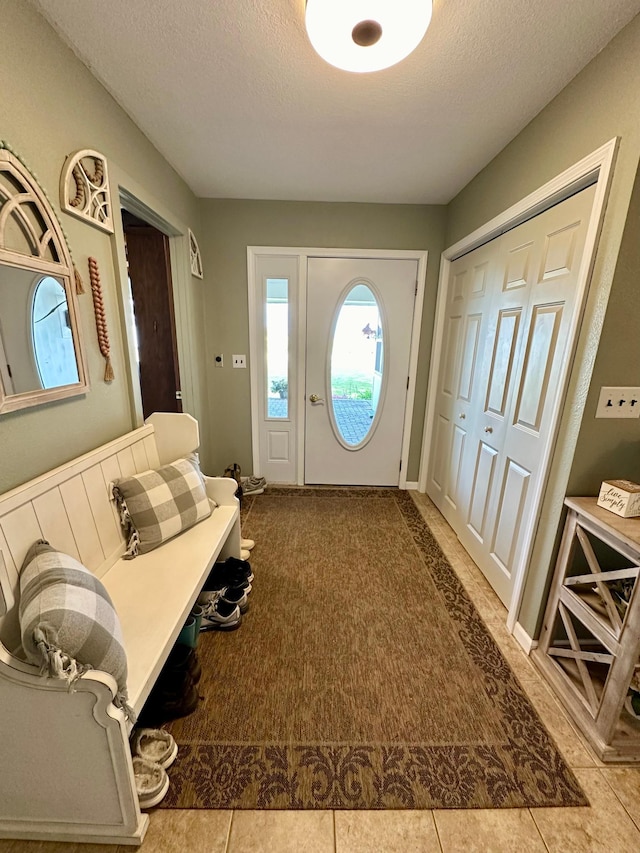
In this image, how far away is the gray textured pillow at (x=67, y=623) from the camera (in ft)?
2.68

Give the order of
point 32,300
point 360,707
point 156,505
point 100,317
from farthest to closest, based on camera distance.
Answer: point 156,505 → point 100,317 → point 360,707 → point 32,300

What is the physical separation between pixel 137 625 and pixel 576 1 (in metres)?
2.40

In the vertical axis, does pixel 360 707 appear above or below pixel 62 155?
below

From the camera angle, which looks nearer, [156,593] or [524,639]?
[156,593]

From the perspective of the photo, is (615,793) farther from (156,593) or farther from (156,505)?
(156,505)

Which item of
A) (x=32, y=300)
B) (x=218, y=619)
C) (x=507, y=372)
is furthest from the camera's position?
(x=507, y=372)

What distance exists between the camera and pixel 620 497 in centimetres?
124

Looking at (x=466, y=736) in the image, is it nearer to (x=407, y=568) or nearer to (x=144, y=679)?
(x=407, y=568)

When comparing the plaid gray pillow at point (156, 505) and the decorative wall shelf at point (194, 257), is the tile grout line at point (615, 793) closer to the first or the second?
the plaid gray pillow at point (156, 505)

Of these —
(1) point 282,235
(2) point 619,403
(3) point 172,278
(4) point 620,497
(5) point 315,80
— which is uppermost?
(5) point 315,80

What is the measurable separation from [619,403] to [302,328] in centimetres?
216

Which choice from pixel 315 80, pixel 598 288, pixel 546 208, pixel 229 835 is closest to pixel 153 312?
pixel 315 80

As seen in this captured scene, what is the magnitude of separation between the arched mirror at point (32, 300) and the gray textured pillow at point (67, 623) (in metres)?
0.49

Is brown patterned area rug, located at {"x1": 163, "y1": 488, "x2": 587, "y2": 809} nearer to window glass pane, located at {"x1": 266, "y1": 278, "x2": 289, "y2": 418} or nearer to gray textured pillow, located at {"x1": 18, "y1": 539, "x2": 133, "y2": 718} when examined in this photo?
gray textured pillow, located at {"x1": 18, "y1": 539, "x2": 133, "y2": 718}
